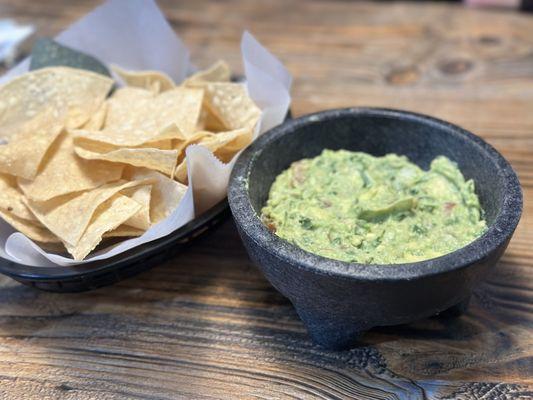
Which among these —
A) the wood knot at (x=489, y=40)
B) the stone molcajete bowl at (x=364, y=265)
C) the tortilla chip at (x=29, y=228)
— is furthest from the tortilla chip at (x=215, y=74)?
the wood knot at (x=489, y=40)

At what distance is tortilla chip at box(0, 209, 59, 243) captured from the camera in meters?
1.18

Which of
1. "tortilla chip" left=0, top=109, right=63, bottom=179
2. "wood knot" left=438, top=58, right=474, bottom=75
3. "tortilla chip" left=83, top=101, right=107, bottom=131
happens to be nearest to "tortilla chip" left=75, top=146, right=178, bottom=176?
"tortilla chip" left=0, top=109, right=63, bottom=179

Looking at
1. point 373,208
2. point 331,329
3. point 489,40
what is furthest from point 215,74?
point 489,40

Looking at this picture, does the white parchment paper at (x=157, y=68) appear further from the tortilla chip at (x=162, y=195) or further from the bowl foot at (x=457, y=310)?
the bowl foot at (x=457, y=310)

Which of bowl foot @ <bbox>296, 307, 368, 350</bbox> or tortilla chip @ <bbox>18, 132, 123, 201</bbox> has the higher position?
tortilla chip @ <bbox>18, 132, 123, 201</bbox>

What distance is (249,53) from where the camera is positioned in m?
1.40

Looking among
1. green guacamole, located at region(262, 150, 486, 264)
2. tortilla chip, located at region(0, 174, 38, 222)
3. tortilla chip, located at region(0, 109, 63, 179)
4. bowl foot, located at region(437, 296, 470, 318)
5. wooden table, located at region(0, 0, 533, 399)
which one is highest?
green guacamole, located at region(262, 150, 486, 264)

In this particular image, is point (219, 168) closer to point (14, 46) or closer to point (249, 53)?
point (249, 53)

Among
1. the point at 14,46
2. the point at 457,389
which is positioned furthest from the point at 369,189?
the point at 14,46

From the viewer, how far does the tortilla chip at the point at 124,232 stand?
1.12m

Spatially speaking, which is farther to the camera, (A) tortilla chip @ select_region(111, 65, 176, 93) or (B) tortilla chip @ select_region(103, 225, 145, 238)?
(A) tortilla chip @ select_region(111, 65, 176, 93)

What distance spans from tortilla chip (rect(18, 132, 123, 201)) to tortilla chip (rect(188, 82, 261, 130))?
0.98 feet

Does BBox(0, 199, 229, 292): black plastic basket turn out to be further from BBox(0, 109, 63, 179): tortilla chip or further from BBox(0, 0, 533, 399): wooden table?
BBox(0, 109, 63, 179): tortilla chip

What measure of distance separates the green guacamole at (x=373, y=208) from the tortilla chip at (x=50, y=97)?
1.84 ft
